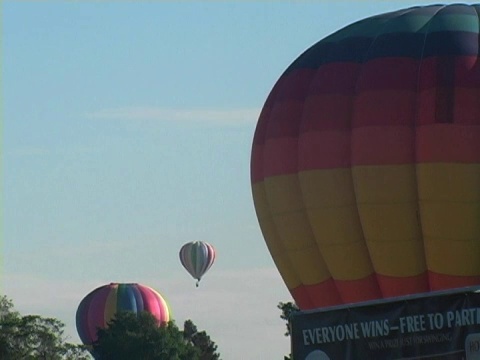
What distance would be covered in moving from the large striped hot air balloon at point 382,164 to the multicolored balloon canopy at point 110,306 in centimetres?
5266

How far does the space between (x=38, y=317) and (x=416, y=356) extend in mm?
61262

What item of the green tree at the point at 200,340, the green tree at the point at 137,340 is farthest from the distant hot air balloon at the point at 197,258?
the green tree at the point at 200,340

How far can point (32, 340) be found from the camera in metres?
80.5

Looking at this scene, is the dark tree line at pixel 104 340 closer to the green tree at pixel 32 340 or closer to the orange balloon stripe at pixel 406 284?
the green tree at pixel 32 340

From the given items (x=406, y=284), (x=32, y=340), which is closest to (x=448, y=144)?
(x=406, y=284)

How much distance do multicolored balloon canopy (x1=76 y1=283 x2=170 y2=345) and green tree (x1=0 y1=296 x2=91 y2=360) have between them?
8.88 metres

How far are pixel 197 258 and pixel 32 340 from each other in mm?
9199

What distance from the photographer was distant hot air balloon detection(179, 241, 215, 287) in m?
83.5

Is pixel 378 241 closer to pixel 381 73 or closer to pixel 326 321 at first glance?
pixel 381 73

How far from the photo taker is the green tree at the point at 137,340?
85.1 meters

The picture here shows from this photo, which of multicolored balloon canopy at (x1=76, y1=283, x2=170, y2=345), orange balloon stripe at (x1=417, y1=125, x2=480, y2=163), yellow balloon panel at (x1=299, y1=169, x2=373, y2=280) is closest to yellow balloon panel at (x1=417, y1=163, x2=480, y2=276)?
orange balloon stripe at (x1=417, y1=125, x2=480, y2=163)

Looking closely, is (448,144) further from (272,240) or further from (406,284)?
(272,240)

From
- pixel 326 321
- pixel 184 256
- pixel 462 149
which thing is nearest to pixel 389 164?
pixel 462 149

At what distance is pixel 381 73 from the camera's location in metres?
39.5
